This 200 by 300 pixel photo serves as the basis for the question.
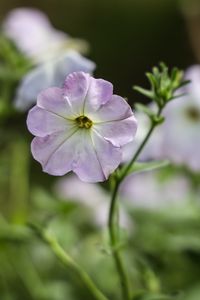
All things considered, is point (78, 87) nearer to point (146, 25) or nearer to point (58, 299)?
point (58, 299)

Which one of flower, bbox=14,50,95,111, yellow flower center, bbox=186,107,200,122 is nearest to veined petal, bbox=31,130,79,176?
flower, bbox=14,50,95,111

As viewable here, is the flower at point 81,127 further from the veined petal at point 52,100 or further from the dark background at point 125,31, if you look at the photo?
the dark background at point 125,31

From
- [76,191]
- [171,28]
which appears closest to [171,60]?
[171,28]

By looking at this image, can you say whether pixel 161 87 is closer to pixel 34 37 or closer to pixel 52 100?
pixel 52 100

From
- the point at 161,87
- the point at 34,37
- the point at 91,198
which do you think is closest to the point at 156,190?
the point at 91,198

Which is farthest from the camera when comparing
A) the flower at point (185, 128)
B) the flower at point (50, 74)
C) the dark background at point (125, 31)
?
the dark background at point (125, 31)

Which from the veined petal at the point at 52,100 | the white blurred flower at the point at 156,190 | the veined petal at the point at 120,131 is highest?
the veined petal at the point at 52,100

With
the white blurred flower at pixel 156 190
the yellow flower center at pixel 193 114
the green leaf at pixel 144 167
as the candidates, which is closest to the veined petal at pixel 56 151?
the green leaf at pixel 144 167
